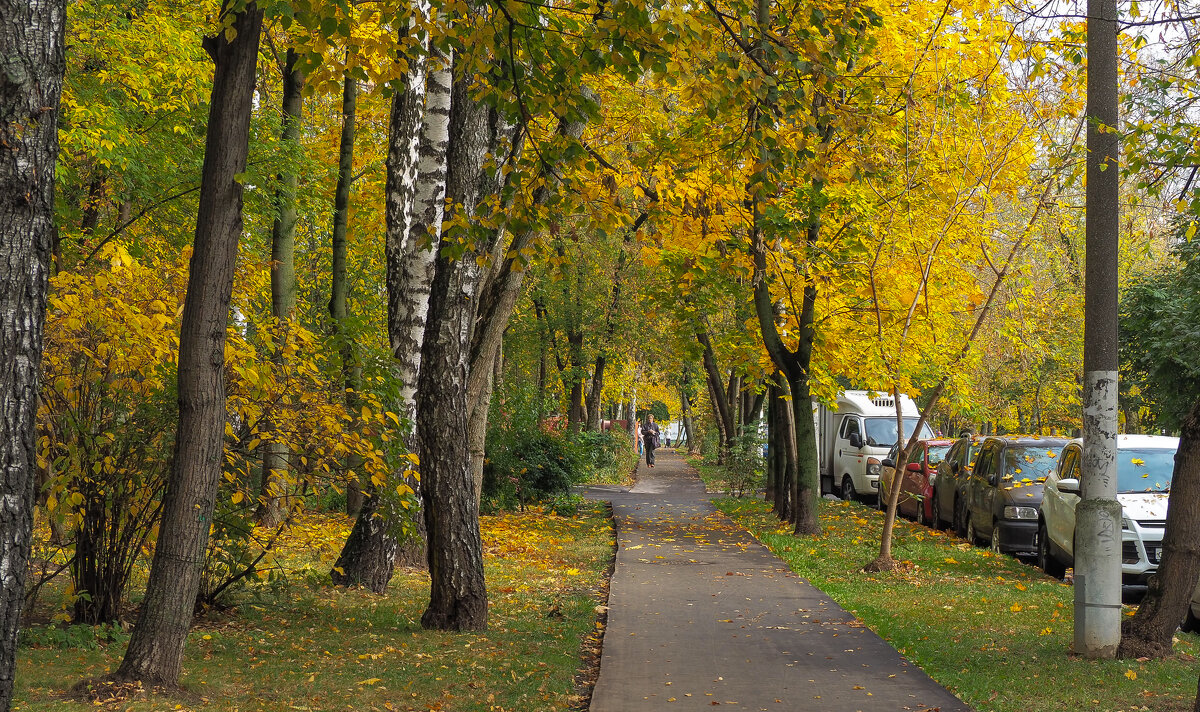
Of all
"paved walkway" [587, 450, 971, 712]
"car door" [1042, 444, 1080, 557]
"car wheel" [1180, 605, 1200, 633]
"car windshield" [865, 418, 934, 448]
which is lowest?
"paved walkway" [587, 450, 971, 712]

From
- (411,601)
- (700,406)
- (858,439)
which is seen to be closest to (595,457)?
(858,439)

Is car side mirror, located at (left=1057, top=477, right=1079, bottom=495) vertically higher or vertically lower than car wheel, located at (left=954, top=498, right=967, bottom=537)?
higher

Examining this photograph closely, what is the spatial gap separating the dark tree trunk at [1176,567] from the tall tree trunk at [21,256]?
7636 millimetres

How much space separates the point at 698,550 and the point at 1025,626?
22.9 ft

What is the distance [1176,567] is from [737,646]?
11.2 ft

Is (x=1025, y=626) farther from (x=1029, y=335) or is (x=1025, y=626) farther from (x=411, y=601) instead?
(x=1029, y=335)

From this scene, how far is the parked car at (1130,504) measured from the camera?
12.1 m

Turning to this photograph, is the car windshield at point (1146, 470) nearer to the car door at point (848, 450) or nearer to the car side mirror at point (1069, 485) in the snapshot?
the car side mirror at point (1069, 485)

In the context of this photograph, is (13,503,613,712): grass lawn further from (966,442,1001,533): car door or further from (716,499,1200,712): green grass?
(966,442,1001,533): car door

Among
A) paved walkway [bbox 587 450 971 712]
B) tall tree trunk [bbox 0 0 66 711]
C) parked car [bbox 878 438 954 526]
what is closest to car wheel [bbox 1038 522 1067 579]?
paved walkway [bbox 587 450 971 712]

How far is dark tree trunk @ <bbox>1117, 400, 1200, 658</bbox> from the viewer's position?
8.09 m

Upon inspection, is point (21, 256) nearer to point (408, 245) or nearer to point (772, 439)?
point (408, 245)

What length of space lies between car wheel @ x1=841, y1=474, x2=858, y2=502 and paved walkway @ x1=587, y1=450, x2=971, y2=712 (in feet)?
39.2

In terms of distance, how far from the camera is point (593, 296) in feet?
116
